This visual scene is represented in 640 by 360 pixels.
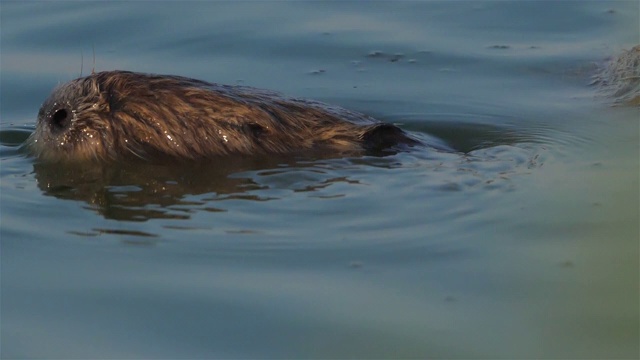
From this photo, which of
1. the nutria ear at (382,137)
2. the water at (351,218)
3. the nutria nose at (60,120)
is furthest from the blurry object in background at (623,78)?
the nutria nose at (60,120)

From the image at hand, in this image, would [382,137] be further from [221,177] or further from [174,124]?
[174,124]

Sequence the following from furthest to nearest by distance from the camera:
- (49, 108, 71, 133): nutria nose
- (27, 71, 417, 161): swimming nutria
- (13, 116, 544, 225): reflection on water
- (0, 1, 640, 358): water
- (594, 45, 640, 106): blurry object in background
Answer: (594, 45, 640, 106): blurry object in background
(49, 108, 71, 133): nutria nose
(27, 71, 417, 161): swimming nutria
(13, 116, 544, 225): reflection on water
(0, 1, 640, 358): water

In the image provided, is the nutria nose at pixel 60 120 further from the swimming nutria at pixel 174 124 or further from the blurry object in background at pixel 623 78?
the blurry object in background at pixel 623 78

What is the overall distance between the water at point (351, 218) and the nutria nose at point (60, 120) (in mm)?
232

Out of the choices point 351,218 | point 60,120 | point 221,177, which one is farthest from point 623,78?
point 60,120

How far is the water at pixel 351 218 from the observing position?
414cm

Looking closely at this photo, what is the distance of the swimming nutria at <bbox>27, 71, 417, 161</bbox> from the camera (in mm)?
6117

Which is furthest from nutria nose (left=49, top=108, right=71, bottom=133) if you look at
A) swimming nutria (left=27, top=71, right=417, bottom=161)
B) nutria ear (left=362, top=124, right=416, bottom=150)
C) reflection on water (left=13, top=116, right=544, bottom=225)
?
nutria ear (left=362, top=124, right=416, bottom=150)

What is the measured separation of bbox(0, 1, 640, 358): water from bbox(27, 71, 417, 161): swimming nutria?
14 cm

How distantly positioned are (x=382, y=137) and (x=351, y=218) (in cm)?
112

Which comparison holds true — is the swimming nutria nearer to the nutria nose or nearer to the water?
the nutria nose

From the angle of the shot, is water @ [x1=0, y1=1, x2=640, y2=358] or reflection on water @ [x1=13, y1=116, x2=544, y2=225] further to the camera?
reflection on water @ [x1=13, y1=116, x2=544, y2=225]

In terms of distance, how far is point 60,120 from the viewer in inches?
247

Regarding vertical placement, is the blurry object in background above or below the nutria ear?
above
